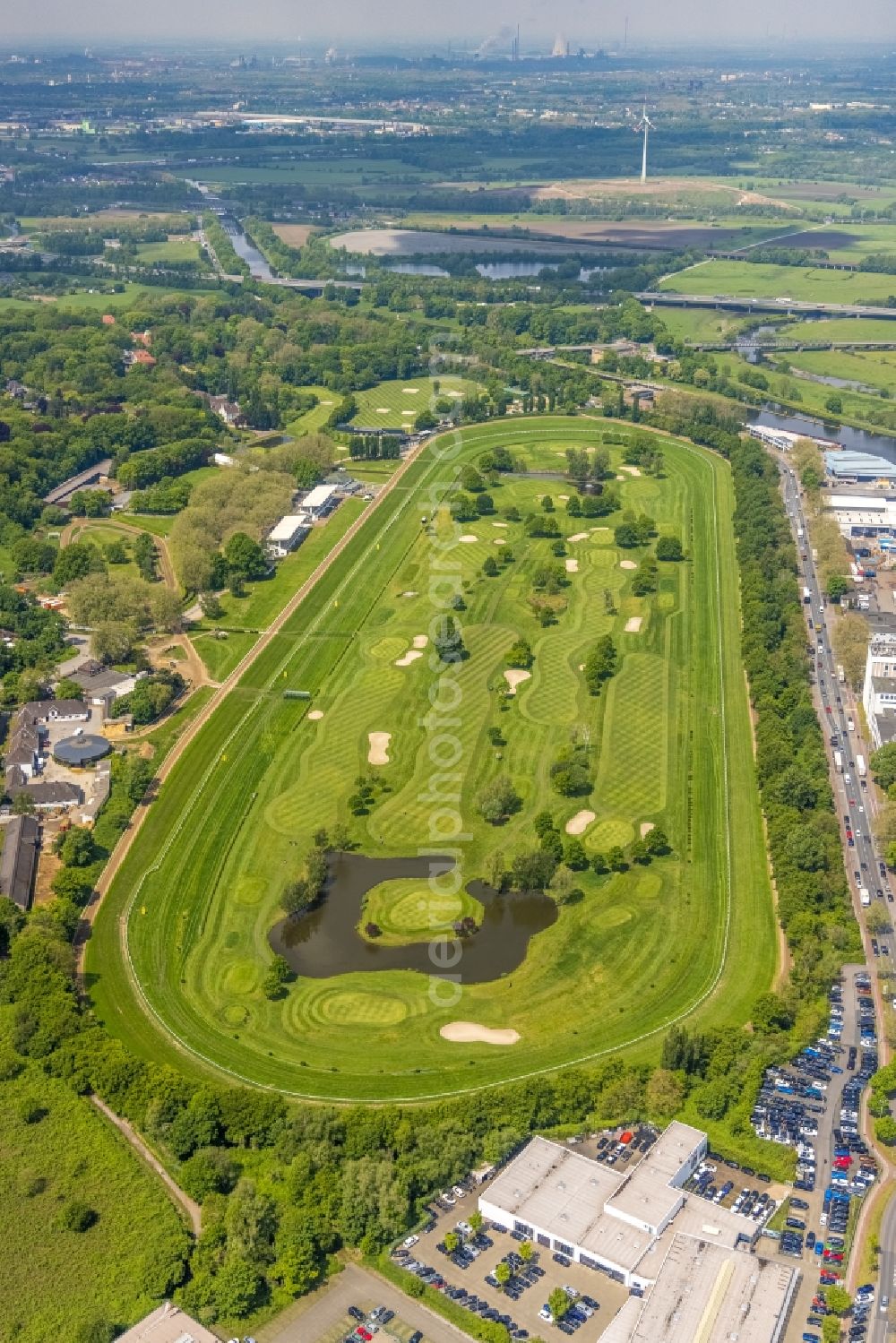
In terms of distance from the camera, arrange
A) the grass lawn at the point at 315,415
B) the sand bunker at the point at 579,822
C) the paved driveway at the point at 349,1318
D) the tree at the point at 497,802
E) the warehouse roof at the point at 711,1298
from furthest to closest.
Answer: the grass lawn at the point at 315,415 → the tree at the point at 497,802 → the sand bunker at the point at 579,822 → the paved driveway at the point at 349,1318 → the warehouse roof at the point at 711,1298

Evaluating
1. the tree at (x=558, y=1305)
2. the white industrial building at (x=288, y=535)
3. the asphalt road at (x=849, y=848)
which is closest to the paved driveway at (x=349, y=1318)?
the tree at (x=558, y=1305)

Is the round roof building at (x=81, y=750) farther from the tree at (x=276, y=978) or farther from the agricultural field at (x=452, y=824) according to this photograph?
the tree at (x=276, y=978)

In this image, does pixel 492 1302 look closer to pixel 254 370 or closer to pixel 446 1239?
pixel 446 1239

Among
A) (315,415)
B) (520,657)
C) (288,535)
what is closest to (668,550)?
(520,657)

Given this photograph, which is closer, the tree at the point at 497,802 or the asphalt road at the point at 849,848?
the asphalt road at the point at 849,848

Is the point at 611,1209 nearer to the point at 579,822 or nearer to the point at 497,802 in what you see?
the point at 579,822

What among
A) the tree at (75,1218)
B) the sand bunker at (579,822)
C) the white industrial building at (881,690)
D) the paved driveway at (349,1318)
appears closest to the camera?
the paved driveway at (349,1318)

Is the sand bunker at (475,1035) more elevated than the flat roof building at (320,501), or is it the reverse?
the flat roof building at (320,501)
